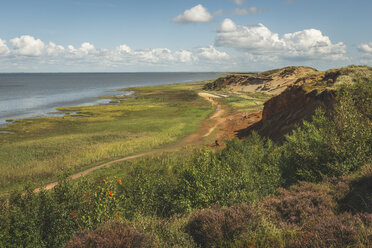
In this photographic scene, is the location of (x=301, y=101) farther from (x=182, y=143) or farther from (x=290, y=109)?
(x=182, y=143)

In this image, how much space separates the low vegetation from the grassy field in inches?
246

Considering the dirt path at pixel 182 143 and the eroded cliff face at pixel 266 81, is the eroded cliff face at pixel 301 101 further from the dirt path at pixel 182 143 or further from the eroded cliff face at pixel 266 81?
the eroded cliff face at pixel 266 81

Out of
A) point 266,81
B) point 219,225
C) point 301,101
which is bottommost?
point 219,225

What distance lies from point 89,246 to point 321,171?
1217cm

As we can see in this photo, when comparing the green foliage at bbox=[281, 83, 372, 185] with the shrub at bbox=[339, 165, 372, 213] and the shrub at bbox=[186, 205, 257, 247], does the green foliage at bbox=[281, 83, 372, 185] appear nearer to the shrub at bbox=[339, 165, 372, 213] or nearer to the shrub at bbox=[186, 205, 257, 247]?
the shrub at bbox=[339, 165, 372, 213]

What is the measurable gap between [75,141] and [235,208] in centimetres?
3630

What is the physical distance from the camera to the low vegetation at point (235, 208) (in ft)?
23.3

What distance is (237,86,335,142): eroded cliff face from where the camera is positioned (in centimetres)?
2882

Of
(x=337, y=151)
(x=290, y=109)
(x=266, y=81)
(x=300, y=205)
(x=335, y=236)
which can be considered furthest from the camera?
(x=266, y=81)

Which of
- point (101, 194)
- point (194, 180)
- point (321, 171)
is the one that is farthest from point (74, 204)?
point (321, 171)

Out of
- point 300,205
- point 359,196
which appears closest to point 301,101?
Answer: point 359,196

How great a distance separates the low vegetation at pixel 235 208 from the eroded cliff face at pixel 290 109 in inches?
492

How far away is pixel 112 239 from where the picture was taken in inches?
268

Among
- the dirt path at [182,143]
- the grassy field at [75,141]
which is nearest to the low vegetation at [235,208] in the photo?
the grassy field at [75,141]
